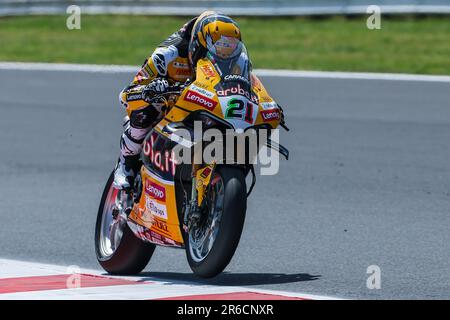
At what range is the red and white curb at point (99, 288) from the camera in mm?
6130

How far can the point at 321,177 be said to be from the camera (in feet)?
38.6

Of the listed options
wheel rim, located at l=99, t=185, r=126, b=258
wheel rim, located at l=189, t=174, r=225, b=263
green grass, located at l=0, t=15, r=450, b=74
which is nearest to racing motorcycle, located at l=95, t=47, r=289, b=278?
wheel rim, located at l=189, t=174, r=225, b=263

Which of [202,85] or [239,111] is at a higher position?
[202,85]

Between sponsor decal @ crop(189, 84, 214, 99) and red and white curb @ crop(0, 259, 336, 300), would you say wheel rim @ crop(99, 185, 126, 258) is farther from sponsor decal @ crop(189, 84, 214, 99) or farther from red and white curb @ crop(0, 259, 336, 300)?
sponsor decal @ crop(189, 84, 214, 99)

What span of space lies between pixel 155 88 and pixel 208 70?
476mm

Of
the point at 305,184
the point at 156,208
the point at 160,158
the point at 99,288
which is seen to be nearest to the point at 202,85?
the point at 160,158

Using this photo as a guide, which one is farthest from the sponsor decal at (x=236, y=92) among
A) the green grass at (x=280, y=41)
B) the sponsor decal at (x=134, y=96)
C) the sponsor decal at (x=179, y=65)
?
the green grass at (x=280, y=41)

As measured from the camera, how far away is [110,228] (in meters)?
7.85

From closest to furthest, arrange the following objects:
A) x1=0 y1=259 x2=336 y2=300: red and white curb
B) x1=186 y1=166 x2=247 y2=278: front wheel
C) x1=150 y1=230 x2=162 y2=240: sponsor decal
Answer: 1. x1=0 y1=259 x2=336 y2=300: red and white curb
2. x1=186 y1=166 x2=247 y2=278: front wheel
3. x1=150 y1=230 x2=162 y2=240: sponsor decal

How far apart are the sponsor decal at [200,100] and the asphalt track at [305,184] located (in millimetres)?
1102

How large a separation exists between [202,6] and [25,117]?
5.45m

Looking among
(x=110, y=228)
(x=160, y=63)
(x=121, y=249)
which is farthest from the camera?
(x=110, y=228)

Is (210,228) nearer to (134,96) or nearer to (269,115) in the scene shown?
(269,115)

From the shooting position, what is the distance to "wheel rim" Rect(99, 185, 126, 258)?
7727mm
